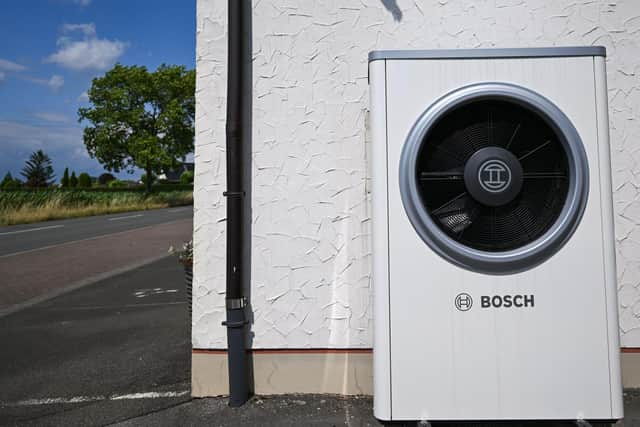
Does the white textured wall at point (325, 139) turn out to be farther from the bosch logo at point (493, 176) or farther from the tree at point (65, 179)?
the tree at point (65, 179)

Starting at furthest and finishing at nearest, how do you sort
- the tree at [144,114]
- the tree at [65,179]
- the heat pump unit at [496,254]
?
the tree at [65,179]
the tree at [144,114]
the heat pump unit at [496,254]

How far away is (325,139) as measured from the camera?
2.69 meters

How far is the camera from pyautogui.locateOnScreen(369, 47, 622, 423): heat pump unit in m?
1.88

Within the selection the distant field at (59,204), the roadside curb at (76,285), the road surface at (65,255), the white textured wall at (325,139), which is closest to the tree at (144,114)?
the distant field at (59,204)

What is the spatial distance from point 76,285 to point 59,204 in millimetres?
18845

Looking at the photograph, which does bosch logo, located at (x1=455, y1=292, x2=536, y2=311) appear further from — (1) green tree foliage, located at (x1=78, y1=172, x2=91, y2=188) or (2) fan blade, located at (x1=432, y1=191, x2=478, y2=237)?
(1) green tree foliage, located at (x1=78, y1=172, x2=91, y2=188)

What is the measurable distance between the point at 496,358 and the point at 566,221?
2.14 feet

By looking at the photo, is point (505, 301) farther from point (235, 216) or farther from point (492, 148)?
point (235, 216)

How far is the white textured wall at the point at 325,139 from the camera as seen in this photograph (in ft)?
8.71

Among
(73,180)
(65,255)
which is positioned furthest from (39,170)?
(65,255)

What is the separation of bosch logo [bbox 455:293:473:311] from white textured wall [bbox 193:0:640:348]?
0.82 meters

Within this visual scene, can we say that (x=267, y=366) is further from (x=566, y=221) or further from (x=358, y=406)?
(x=566, y=221)

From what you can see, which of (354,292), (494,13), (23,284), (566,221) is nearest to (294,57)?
(494,13)

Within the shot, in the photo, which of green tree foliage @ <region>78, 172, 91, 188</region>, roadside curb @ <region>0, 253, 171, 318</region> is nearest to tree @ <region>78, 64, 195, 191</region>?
green tree foliage @ <region>78, 172, 91, 188</region>
